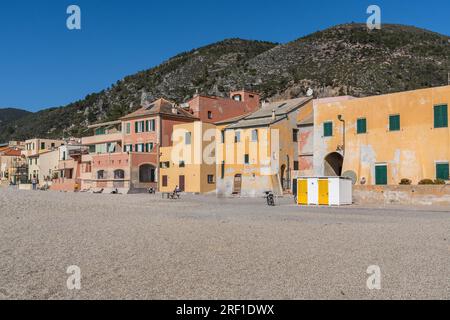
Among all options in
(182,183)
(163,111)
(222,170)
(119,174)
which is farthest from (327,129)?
(119,174)

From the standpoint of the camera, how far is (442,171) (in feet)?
107

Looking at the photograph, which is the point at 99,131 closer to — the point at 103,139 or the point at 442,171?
the point at 103,139

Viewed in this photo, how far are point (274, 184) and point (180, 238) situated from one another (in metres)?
29.3

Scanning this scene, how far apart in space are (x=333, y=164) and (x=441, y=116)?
10.2 m

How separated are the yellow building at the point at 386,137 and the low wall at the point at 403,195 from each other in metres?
4.76

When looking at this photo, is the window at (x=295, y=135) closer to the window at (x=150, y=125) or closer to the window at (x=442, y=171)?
the window at (x=442, y=171)

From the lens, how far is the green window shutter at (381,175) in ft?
117

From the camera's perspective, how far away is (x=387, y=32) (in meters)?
120

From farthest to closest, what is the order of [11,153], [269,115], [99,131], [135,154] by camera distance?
[11,153] < [99,131] < [135,154] < [269,115]

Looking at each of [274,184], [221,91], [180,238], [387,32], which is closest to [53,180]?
[274,184]

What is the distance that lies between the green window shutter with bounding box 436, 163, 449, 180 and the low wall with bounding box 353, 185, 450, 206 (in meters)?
4.76

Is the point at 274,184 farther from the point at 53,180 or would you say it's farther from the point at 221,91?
the point at 221,91
